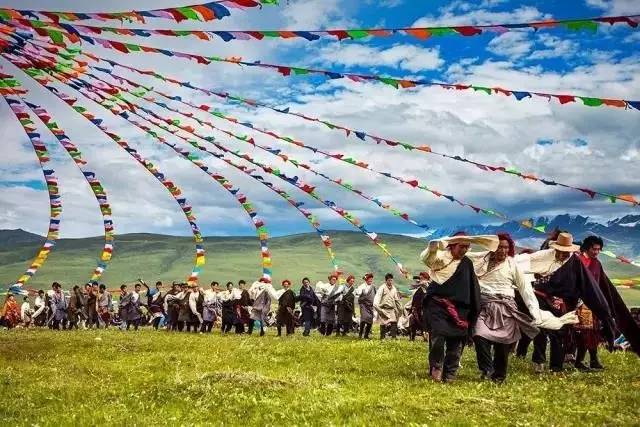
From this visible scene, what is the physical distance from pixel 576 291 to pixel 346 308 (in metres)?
15.8

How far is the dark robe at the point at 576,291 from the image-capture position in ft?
44.0

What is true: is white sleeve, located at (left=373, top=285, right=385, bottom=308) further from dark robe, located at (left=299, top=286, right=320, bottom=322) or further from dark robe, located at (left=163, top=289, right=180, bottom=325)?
dark robe, located at (left=163, top=289, right=180, bottom=325)

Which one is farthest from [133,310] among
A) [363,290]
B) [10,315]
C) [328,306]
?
[363,290]

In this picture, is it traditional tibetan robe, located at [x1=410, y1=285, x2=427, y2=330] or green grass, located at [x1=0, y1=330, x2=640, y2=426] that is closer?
green grass, located at [x1=0, y1=330, x2=640, y2=426]

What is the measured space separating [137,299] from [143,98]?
77.8 feet

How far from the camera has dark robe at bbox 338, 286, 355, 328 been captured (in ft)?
94.6

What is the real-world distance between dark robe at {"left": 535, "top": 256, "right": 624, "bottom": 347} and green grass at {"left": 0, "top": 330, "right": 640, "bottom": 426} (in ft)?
3.76

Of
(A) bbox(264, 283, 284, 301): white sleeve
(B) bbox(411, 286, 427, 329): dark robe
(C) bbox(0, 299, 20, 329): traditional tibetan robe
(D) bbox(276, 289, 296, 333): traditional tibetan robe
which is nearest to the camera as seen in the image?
(B) bbox(411, 286, 427, 329): dark robe

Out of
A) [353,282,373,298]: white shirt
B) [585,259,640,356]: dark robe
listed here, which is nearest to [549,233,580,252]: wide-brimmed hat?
[585,259,640,356]: dark robe

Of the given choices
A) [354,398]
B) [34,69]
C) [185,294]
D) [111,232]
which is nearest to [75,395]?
[354,398]

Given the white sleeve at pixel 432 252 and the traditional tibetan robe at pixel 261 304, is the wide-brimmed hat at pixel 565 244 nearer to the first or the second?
the white sleeve at pixel 432 252

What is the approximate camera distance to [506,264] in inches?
523

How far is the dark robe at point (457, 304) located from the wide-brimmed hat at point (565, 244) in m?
2.80

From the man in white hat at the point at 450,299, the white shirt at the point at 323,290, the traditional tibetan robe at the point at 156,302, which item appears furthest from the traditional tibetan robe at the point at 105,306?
the man in white hat at the point at 450,299
